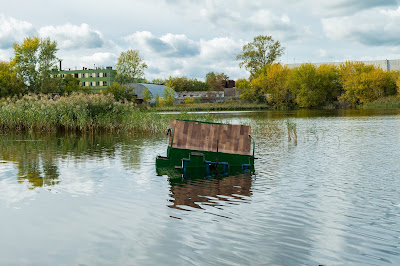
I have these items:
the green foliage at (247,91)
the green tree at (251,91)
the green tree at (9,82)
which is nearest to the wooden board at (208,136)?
the green tree at (9,82)

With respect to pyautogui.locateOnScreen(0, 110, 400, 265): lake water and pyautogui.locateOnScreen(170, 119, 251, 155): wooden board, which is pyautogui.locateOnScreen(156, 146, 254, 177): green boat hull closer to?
pyautogui.locateOnScreen(170, 119, 251, 155): wooden board

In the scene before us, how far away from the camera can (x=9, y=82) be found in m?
78.9

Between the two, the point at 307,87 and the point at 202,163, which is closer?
the point at 202,163

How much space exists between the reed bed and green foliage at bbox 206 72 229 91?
13868 centimetres

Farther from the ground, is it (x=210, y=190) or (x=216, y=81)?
(x=216, y=81)

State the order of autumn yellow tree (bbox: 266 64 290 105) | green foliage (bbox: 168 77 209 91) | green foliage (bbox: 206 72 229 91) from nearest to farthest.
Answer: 1. autumn yellow tree (bbox: 266 64 290 105)
2. green foliage (bbox: 168 77 209 91)
3. green foliage (bbox: 206 72 229 91)

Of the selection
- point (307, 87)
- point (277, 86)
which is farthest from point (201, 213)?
point (277, 86)

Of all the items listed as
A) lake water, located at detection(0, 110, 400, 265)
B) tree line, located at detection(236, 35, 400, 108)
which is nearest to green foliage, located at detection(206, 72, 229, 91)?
tree line, located at detection(236, 35, 400, 108)

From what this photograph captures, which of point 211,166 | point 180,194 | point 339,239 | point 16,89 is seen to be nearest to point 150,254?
point 339,239

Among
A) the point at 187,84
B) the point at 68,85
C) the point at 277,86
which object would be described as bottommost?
the point at 68,85

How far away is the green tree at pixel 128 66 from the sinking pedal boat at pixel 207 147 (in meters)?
108

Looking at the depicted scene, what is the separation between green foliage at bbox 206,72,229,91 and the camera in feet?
566

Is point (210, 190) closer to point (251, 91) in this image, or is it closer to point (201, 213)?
point (201, 213)

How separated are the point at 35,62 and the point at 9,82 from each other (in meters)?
7.95
